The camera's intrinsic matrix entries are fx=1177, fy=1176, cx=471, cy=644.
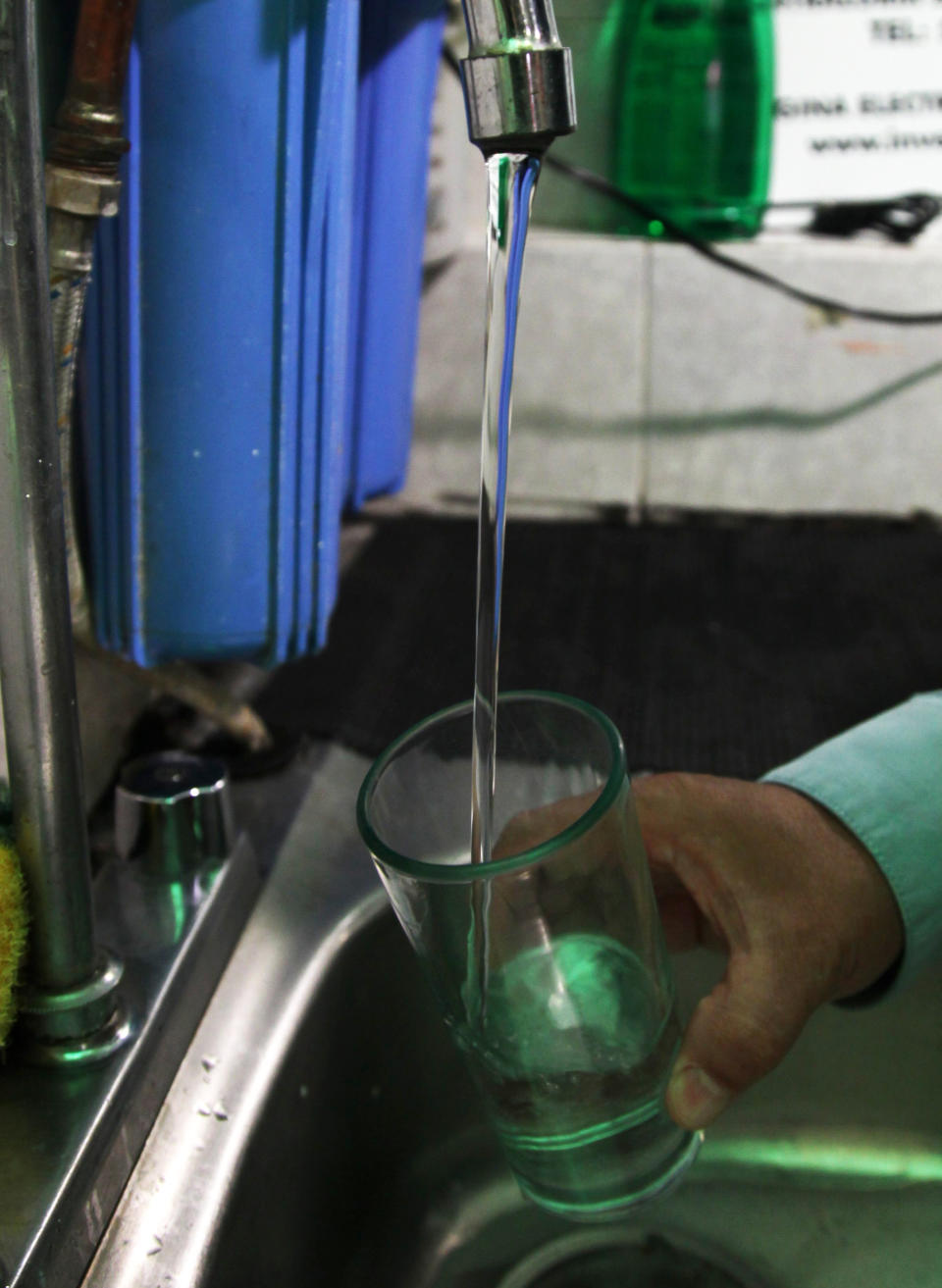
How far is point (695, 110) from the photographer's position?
0.96 m

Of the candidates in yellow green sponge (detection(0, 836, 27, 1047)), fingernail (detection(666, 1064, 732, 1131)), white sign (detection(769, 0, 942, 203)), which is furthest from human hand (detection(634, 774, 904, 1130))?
white sign (detection(769, 0, 942, 203))

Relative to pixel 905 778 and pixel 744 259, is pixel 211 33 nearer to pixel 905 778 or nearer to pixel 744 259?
pixel 905 778

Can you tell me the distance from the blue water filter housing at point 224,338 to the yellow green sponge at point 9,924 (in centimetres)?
16

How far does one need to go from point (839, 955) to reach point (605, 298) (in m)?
0.69

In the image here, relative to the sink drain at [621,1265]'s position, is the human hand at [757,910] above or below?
above

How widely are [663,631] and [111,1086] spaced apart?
20.3 inches

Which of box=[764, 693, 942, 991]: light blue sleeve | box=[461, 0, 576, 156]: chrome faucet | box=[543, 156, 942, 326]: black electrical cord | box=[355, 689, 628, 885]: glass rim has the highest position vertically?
box=[461, 0, 576, 156]: chrome faucet

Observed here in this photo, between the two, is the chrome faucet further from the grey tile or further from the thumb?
the grey tile

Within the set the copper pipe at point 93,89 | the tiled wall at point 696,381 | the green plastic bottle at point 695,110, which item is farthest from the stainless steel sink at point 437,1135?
the green plastic bottle at point 695,110

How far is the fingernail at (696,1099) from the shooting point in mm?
369

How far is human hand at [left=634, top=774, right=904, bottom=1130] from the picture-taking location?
15.0 inches

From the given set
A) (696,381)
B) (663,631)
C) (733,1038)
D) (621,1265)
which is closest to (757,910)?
(733,1038)

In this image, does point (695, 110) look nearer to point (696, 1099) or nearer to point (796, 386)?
point (796, 386)

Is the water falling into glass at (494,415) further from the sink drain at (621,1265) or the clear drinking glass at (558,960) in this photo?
the sink drain at (621,1265)
